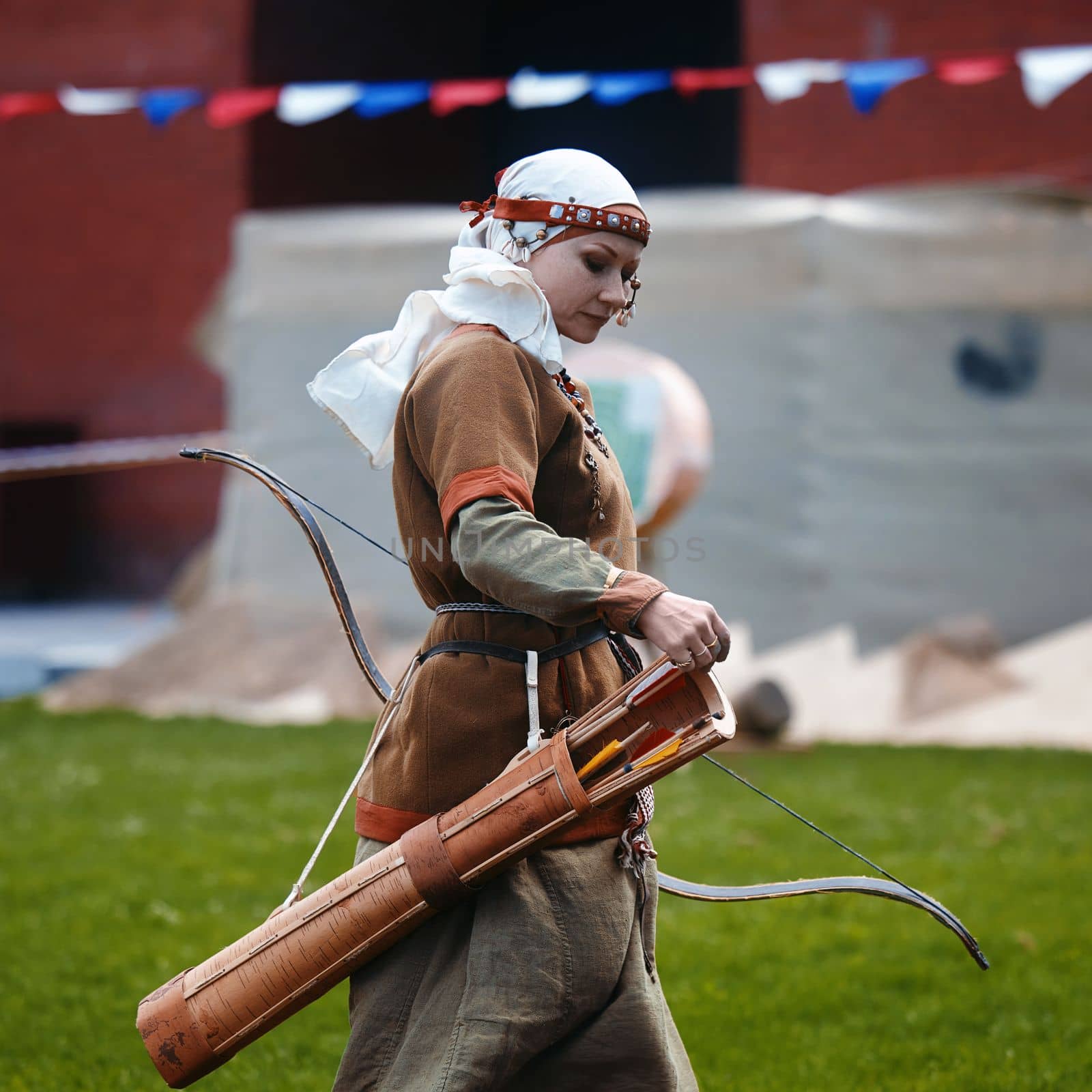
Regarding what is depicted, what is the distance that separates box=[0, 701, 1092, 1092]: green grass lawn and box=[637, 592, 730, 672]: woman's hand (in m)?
1.74

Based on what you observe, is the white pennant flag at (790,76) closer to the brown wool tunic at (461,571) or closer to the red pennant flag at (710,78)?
the red pennant flag at (710,78)

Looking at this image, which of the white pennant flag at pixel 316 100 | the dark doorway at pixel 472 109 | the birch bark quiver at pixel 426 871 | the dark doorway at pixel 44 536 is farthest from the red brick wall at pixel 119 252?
the birch bark quiver at pixel 426 871

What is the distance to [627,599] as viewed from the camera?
6.13ft

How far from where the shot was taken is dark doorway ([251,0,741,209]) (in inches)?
488

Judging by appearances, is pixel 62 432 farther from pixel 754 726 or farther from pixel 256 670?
pixel 754 726

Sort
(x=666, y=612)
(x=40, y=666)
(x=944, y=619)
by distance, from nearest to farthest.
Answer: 1. (x=666, y=612)
2. (x=944, y=619)
3. (x=40, y=666)

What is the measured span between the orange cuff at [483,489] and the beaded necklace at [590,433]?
219mm

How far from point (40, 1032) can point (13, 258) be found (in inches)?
392

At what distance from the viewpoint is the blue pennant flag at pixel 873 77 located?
21.1 ft

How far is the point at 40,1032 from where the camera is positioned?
3.54 metres

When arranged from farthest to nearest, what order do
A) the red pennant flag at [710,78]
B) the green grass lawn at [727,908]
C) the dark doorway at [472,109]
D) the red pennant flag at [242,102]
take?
the dark doorway at [472,109] < the red pennant flag at [242,102] < the red pennant flag at [710,78] < the green grass lawn at [727,908]

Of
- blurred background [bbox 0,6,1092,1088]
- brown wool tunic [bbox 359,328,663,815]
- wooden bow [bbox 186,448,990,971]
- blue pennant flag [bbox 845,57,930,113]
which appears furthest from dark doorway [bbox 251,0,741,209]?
brown wool tunic [bbox 359,328,663,815]

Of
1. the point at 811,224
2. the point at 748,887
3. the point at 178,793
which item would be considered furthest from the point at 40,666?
the point at 748,887

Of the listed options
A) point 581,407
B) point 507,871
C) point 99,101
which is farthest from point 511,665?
point 99,101
